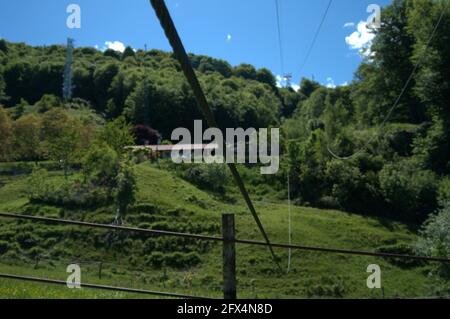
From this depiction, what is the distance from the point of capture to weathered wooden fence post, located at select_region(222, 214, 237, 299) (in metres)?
3.47

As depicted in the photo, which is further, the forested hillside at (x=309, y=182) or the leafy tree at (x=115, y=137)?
the leafy tree at (x=115, y=137)

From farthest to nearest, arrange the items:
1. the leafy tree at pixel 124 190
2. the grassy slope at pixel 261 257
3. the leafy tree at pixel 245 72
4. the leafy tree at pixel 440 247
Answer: the leafy tree at pixel 245 72 → the leafy tree at pixel 124 190 → the grassy slope at pixel 261 257 → the leafy tree at pixel 440 247

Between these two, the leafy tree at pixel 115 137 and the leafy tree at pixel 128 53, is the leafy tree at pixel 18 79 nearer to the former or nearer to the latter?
the leafy tree at pixel 128 53

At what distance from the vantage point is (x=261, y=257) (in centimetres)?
2955

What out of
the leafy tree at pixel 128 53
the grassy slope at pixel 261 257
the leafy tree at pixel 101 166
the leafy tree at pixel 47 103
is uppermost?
the leafy tree at pixel 128 53

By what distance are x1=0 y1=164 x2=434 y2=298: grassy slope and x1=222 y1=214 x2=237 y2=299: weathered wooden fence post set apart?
15.0 m

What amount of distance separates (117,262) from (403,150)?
35.4 meters

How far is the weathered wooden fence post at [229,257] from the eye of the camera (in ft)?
11.4

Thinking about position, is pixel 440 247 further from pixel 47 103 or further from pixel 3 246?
pixel 47 103

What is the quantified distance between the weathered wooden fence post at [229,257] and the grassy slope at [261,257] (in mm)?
15024

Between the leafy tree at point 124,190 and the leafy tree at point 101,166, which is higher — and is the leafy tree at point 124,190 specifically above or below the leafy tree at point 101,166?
below

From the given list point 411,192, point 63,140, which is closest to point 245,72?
point 63,140

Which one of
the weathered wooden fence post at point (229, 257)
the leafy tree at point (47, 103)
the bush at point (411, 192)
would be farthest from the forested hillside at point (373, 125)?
the weathered wooden fence post at point (229, 257)

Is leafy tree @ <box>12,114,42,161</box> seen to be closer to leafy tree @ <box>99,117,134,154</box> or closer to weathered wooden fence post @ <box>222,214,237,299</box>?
leafy tree @ <box>99,117,134,154</box>
